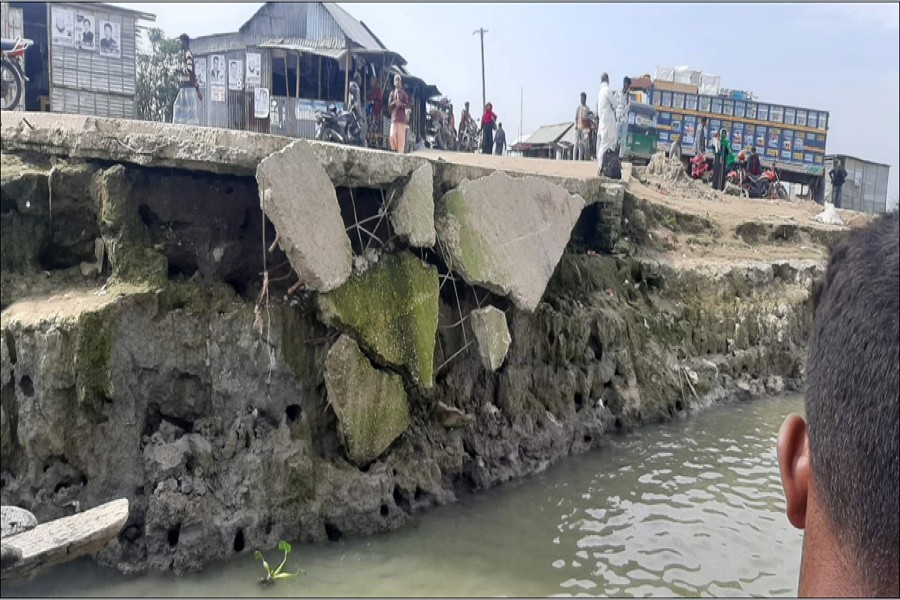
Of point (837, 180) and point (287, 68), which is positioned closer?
point (287, 68)

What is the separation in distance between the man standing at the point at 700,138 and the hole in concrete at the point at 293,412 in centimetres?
1588

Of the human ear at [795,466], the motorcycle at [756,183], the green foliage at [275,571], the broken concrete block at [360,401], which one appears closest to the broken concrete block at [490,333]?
the broken concrete block at [360,401]

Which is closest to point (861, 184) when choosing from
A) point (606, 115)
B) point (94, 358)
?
point (606, 115)

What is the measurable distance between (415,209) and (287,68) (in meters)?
10.6

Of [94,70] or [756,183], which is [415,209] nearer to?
[94,70]

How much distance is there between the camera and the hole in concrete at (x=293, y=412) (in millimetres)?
5102

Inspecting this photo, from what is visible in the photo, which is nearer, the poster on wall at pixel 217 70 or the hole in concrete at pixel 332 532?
the hole in concrete at pixel 332 532

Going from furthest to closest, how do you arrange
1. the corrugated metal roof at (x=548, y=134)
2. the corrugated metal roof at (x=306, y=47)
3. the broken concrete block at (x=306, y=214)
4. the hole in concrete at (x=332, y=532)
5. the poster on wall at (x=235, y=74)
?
the corrugated metal roof at (x=548, y=134) → the corrugated metal roof at (x=306, y=47) → the poster on wall at (x=235, y=74) → the hole in concrete at (x=332, y=532) → the broken concrete block at (x=306, y=214)

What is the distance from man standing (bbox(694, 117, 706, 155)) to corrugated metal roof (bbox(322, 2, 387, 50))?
28.3 feet

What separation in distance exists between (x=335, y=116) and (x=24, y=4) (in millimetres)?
5312

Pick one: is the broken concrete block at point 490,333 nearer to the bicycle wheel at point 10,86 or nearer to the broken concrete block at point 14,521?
the broken concrete block at point 14,521

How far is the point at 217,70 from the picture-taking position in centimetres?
1473

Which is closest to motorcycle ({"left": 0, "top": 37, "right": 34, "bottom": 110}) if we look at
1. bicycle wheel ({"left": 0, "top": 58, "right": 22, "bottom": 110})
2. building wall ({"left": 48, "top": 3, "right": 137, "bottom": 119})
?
bicycle wheel ({"left": 0, "top": 58, "right": 22, "bottom": 110})

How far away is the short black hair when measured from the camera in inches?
34.6
